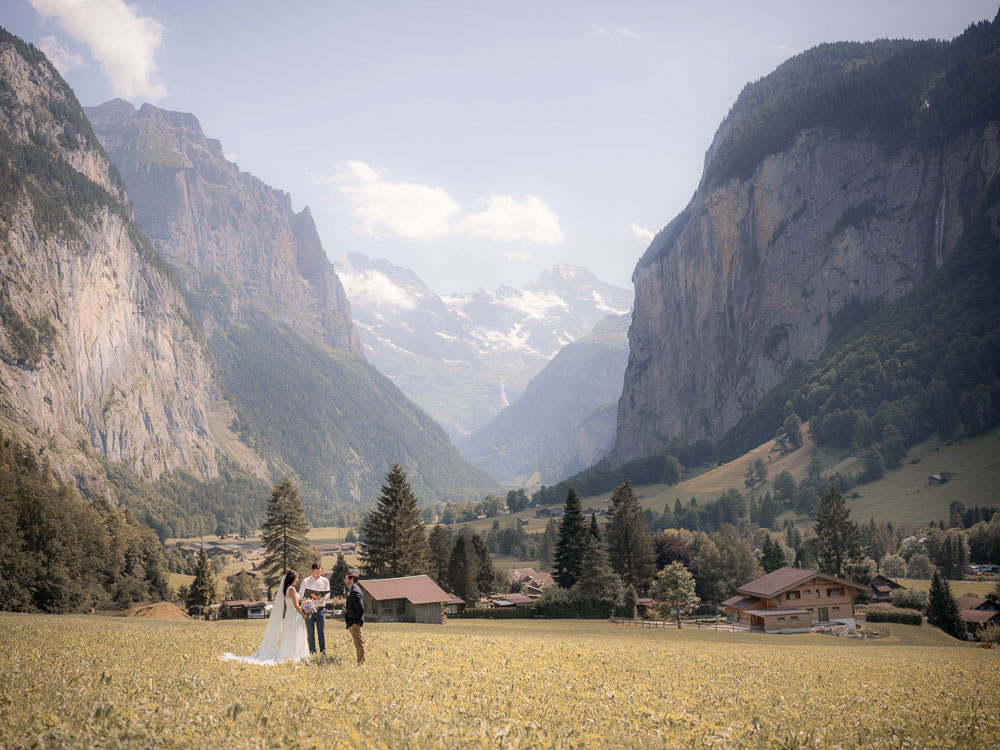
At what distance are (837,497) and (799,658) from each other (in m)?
79.0

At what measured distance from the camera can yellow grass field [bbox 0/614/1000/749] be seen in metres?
11.2

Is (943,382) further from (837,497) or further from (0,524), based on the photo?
(0,524)

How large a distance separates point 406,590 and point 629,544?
43.0 metres

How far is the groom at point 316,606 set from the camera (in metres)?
19.0

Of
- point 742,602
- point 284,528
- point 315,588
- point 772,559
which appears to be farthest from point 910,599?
point 315,588

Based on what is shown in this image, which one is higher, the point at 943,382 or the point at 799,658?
the point at 943,382

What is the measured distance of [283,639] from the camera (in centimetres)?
1817

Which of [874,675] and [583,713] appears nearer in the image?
[583,713]

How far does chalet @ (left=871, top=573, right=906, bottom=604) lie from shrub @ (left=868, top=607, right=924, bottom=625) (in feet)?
54.4

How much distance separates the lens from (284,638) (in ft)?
59.6

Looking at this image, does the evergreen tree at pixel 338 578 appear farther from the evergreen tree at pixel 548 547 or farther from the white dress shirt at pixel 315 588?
the white dress shirt at pixel 315 588

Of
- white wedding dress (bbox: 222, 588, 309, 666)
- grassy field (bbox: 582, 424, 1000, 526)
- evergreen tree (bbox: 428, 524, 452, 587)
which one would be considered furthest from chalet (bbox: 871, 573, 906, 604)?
white wedding dress (bbox: 222, 588, 309, 666)

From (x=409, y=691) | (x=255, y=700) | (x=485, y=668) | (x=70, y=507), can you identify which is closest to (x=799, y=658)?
(x=485, y=668)

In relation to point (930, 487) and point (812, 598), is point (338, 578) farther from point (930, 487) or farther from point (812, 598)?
point (930, 487)
